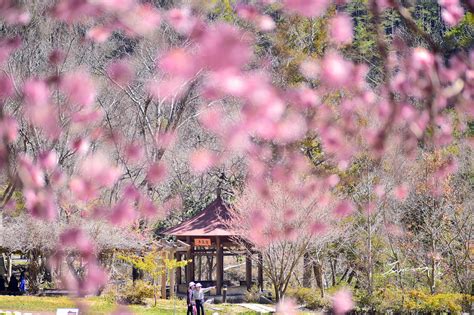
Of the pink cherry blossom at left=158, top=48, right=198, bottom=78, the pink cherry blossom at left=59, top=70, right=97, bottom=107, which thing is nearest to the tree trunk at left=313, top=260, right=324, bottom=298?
the pink cherry blossom at left=59, top=70, right=97, bottom=107

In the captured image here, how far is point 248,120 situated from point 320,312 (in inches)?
585

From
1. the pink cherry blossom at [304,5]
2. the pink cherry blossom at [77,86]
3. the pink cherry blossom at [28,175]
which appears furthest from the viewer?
the pink cherry blossom at [77,86]

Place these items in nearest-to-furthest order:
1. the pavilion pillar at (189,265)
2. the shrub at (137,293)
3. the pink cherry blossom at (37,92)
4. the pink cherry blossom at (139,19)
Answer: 1. the pink cherry blossom at (139,19)
2. the pink cherry blossom at (37,92)
3. the shrub at (137,293)
4. the pavilion pillar at (189,265)

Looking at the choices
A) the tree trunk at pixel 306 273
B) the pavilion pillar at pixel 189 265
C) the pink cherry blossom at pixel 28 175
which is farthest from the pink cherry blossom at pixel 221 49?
the pavilion pillar at pixel 189 265

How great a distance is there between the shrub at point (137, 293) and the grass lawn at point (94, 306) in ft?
1.24

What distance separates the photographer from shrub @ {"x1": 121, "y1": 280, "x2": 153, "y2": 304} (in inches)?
771

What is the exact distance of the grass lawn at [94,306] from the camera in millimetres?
17688

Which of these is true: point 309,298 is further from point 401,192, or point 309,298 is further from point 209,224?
point 209,224

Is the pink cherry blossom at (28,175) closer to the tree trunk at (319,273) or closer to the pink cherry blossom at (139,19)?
the pink cherry blossom at (139,19)

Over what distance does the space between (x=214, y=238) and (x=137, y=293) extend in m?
2.64

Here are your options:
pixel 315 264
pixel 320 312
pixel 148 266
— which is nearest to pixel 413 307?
pixel 320 312

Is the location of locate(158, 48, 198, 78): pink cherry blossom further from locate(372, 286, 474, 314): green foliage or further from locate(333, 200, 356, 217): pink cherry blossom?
locate(333, 200, 356, 217): pink cherry blossom

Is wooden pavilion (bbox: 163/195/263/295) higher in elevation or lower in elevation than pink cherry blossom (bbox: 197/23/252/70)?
higher

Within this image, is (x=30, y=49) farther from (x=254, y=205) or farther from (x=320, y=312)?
(x=320, y=312)
